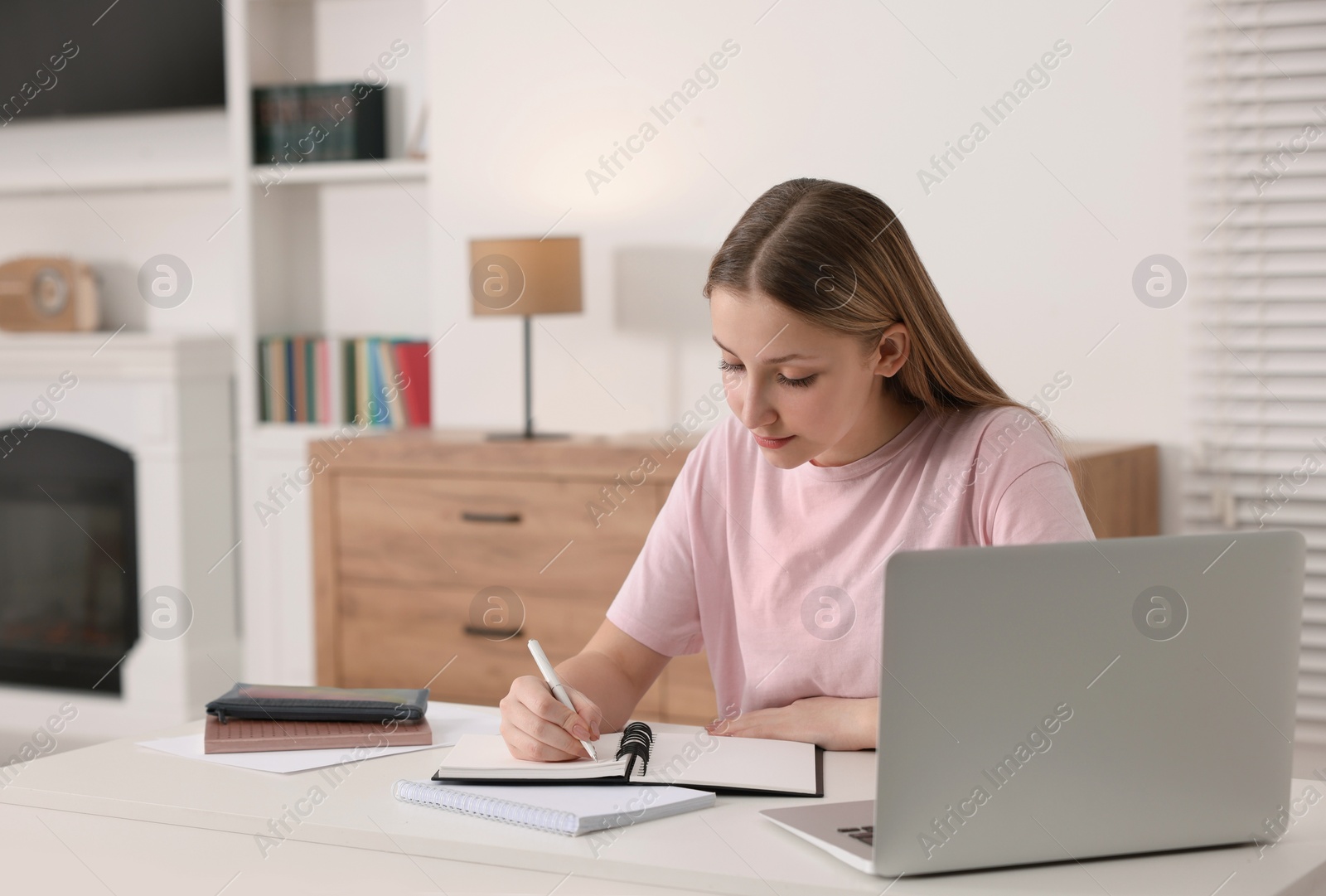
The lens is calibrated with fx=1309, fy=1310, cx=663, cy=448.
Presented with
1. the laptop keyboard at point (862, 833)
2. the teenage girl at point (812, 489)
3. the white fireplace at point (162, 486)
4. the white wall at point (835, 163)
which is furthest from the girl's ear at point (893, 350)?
the white fireplace at point (162, 486)

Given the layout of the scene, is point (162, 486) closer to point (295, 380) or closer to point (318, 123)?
point (295, 380)

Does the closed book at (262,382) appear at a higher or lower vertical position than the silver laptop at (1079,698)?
higher

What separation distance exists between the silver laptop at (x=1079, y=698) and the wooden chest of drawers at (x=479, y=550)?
172cm

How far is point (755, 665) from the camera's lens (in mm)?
1673

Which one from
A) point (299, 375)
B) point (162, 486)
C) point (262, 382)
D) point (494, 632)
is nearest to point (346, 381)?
point (299, 375)

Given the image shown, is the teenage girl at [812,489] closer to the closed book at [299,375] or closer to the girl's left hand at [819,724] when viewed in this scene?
the girl's left hand at [819,724]

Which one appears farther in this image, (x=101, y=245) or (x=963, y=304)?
(x=101, y=245)

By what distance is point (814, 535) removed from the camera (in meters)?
1.66

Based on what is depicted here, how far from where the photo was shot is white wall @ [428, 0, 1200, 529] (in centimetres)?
287

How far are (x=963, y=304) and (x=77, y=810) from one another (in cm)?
225

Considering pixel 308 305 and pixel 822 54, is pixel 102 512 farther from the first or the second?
pixel 822 54

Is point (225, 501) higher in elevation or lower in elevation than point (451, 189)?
lower

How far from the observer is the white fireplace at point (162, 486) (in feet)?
12.7

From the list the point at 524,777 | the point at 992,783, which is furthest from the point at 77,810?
the point at 992,783
